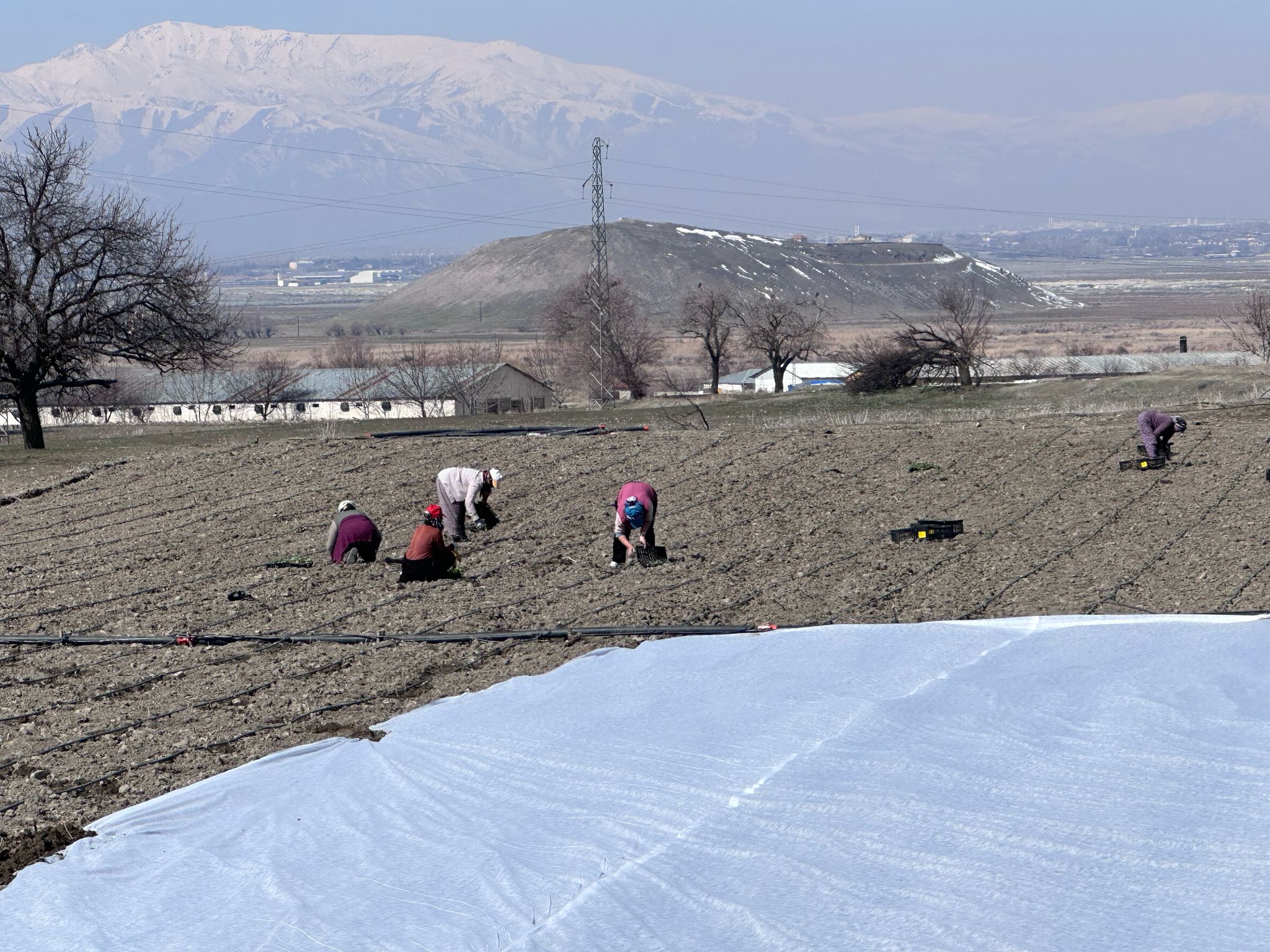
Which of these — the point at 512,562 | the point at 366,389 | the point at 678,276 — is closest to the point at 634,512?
the point at 512,562

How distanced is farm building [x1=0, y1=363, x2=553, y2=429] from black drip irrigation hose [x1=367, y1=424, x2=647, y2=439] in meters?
24.7

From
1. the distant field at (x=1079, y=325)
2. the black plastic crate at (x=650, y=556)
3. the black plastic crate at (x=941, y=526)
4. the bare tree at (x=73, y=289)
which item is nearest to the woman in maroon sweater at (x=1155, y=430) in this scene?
the black plastic crate at (x=941, y=526)

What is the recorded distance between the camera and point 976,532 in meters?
13.0

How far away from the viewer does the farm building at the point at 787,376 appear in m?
63.6

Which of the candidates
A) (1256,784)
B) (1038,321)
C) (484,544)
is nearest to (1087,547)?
(484,544)

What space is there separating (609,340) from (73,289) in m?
29.9

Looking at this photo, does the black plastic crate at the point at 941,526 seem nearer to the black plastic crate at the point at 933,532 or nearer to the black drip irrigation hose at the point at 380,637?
the black plastic crate at the point at 933,532

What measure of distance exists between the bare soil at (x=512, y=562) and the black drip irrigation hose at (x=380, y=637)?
7 centimetres

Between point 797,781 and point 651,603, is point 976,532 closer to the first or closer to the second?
point 651,603

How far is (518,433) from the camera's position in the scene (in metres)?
21.0

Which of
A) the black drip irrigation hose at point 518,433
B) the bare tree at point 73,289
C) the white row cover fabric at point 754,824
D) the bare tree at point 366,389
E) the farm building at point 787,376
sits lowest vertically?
the farm building at point 787,376

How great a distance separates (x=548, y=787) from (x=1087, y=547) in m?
7.48

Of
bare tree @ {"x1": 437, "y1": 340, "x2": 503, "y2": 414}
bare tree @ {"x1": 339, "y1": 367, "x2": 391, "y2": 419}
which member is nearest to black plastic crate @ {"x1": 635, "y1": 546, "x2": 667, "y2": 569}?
bare tree @ {"x1": 437, "y1": 340, "x2": 503, "y2": 414}

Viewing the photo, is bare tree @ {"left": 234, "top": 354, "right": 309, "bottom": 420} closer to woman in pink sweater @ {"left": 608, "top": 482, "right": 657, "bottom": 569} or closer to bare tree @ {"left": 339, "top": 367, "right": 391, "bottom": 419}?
bare tree @ {"left": 339, "top": 367, "right": 391, "bottom": 419}
